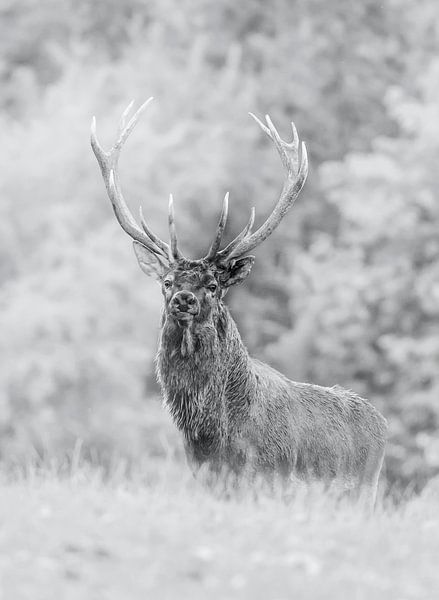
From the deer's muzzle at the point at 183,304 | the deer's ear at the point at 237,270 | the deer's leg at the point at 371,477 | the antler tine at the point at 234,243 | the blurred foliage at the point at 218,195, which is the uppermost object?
the blurred foliage at the point at 218,195

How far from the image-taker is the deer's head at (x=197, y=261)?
320 inches

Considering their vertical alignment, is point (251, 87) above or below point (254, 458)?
above

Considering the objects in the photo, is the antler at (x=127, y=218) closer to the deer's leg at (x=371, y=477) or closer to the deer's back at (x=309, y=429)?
→ the deer's back at (x=309, y=429)

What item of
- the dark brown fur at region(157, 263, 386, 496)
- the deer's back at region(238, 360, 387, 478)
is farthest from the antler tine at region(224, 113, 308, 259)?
the deer's back at region(238, 360, 387, 478)

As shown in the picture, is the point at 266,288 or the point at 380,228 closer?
the point at 380,228

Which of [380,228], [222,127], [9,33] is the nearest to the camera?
[380,228]

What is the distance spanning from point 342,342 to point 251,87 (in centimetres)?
817

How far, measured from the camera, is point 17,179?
85.8 feet

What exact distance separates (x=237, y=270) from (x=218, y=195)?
21.6 m

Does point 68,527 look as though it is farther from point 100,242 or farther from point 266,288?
point 266,288

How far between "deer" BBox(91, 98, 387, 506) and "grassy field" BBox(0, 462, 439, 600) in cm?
81

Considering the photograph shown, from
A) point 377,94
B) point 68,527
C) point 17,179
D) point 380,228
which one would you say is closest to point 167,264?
point 68,527

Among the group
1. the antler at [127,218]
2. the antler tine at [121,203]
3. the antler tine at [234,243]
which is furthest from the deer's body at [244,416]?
the antler tine at [121,203]

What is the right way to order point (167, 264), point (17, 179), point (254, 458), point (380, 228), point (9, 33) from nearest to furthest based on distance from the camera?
point (254, 458)
point (167, 264)
point (380, 228)
point (17, 179)
point (9, 33)
